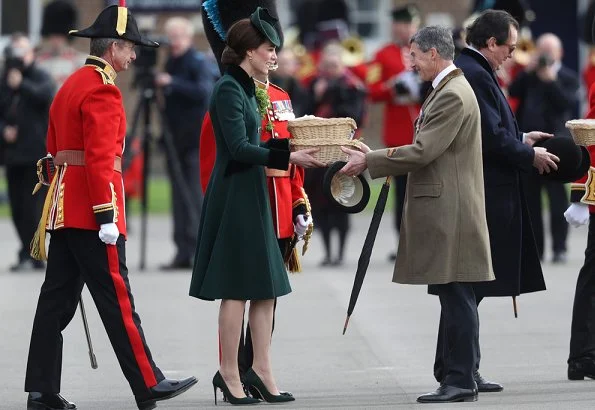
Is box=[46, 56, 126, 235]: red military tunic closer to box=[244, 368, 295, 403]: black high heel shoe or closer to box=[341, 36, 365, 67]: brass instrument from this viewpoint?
box=[244, 368, 295, 403]: black high heel shoe

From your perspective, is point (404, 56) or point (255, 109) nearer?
point (255, 109)

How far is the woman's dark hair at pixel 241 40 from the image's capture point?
27.8 feet

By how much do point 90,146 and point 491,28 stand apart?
2.16 meters

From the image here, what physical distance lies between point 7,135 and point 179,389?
7.62 m

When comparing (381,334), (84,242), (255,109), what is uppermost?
(255,109)

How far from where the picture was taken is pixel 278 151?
8.36 meters

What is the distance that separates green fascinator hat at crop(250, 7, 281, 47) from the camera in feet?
27.7

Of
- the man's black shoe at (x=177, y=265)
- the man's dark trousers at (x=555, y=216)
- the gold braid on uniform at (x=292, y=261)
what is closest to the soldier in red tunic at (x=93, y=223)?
the gold braid on uniform at (x=292, y=261)

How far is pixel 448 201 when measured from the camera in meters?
8.53

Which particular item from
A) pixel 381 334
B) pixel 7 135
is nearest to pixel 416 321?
pixel 381 334

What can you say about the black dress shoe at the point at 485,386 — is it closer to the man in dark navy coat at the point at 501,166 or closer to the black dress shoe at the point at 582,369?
the man in dark navy coat at the point at 501,166

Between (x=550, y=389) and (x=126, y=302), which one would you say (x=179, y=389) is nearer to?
(x=126, y=302)

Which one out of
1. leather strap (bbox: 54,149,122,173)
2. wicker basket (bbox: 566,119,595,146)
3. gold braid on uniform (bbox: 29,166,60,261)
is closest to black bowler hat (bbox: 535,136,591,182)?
wicker basket (bbox: 566,119,595,146)

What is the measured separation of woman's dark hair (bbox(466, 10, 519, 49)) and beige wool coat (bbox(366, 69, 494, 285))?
55 cm
